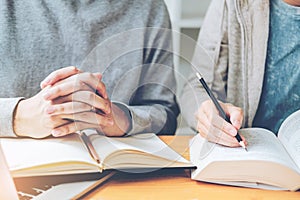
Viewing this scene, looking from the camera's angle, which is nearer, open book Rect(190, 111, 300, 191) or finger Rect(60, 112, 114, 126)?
open book Rect(190, 111, 300, 191)

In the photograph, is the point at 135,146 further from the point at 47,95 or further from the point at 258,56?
the point at 258,56

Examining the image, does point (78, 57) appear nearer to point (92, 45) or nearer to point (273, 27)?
point (92, 45)

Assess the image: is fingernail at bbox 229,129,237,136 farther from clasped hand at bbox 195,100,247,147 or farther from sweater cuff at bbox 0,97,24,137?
sweater cuff at bbox 0,97,24,137

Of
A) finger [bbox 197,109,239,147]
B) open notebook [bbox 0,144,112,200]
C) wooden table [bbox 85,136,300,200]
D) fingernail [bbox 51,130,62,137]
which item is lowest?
wooden table [bbox 85,136,300,200]

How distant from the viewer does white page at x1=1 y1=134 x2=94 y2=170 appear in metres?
0.77

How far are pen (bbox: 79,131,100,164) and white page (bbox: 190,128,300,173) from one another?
0.55 ft

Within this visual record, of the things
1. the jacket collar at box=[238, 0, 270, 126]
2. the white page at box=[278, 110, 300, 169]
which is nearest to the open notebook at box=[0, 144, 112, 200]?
the white page at box=[278, 110, 300, 169]

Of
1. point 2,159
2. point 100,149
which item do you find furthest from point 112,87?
point 2,159

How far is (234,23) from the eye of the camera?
1188 millimetres

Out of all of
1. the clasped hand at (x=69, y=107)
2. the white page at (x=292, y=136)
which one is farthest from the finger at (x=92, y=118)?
the white page at (x=292, y=136)

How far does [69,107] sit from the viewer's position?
0.89 metres

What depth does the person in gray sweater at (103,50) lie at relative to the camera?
106 cm

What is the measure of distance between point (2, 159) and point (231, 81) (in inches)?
28.1

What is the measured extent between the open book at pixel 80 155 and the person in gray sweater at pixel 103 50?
0.12 meters
